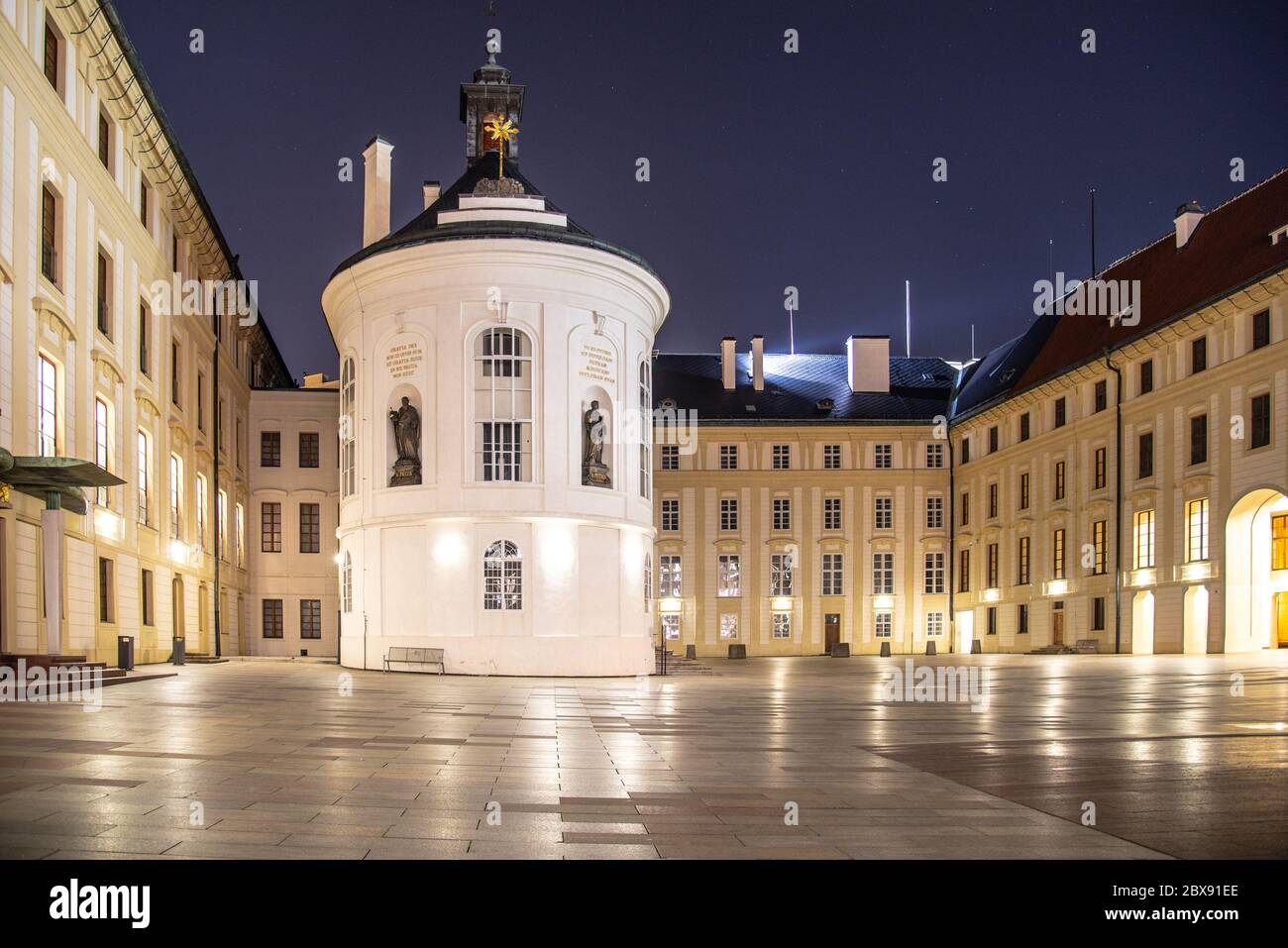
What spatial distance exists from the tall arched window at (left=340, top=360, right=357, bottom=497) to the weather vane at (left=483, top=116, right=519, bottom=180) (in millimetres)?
9036

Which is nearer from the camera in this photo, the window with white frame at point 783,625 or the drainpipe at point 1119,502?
the drainpipe at point 1119,502

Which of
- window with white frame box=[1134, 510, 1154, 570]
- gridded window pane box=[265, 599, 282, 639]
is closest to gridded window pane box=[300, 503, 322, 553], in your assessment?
gridded window pane box=[265, 599, 282, 639]

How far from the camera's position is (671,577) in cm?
6681

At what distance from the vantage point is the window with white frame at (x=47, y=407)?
23344 mm

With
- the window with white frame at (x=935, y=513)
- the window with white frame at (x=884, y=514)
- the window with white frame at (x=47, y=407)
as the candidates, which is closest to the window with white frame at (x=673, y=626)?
the window with white frame at (x=884, y=514)

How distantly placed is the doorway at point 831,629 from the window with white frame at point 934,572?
559 centimetres

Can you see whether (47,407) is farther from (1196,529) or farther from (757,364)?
(757,364)

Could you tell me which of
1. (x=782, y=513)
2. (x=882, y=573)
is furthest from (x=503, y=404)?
(x=882, y=573)

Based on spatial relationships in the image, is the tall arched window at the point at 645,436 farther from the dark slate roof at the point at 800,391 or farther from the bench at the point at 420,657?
the dark slate roof at the point at 800,391

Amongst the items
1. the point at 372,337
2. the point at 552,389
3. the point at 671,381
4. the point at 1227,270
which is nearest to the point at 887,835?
the point at 552,389

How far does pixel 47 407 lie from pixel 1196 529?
4023 centimetres

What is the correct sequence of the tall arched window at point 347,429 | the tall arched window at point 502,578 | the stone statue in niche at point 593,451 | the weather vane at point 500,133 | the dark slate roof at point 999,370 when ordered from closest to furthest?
1. the tall arched window at point 502,578
2. the stone statue in niche at point 593,451
3. the tall arched window at point 347,429
4. the weather vane at point 500,133
5. the dark slate roof at point 999,370

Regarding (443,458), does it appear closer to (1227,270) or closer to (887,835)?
(887,835)

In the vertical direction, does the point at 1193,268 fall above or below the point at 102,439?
above
